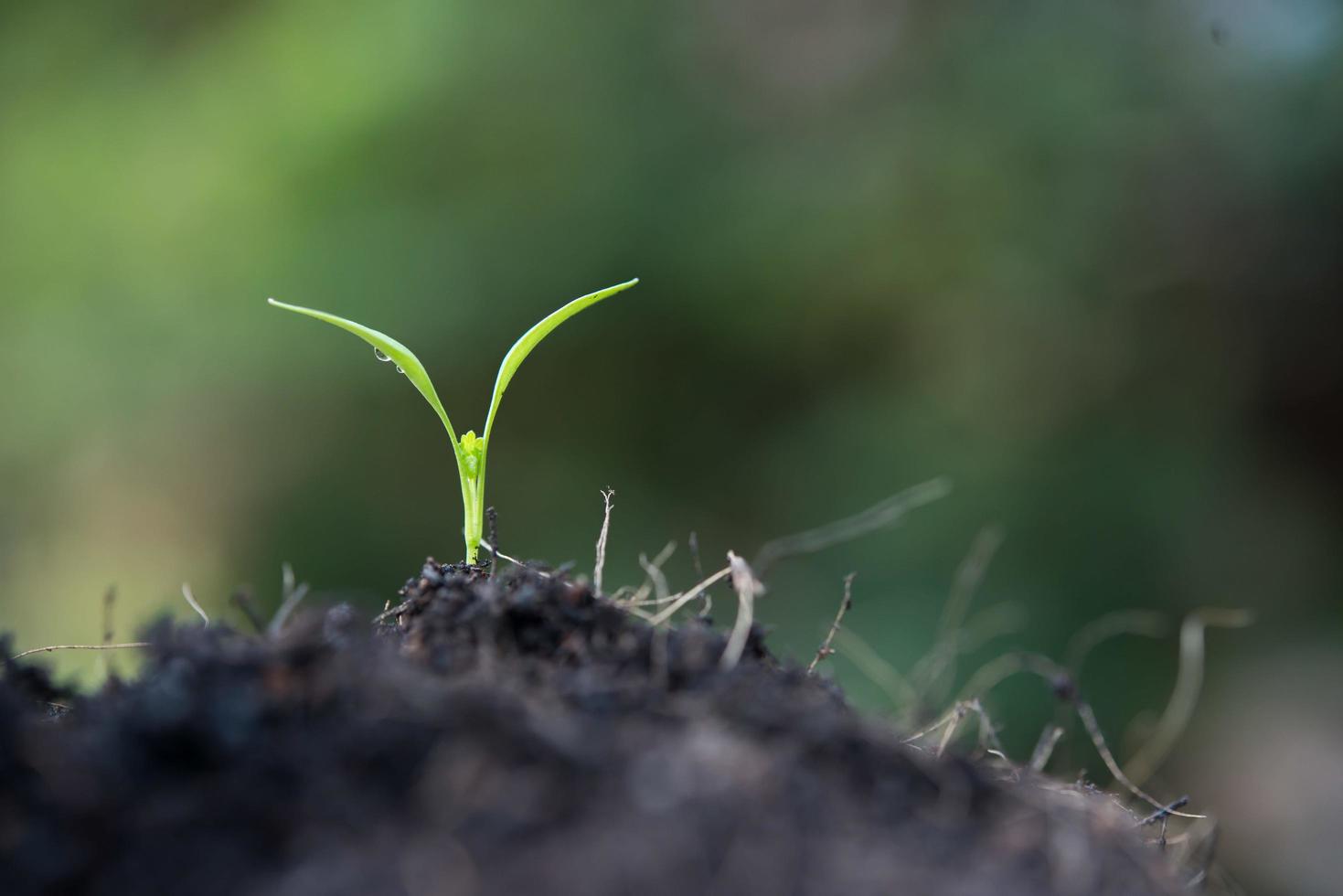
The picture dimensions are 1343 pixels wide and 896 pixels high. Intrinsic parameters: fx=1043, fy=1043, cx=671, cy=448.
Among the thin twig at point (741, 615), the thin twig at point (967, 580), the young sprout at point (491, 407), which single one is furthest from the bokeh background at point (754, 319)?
the thin twig at point (741, 615)

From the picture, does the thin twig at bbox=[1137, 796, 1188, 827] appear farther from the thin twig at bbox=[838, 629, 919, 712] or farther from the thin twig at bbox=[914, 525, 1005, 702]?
the thin twig at bbox=[914, 525, 1005, 702]

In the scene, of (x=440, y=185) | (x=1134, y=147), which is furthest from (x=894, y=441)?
(x=440, y=185)

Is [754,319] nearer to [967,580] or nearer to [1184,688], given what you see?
[967,580]

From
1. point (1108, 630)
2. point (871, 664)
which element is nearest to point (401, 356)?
point (871, 664)

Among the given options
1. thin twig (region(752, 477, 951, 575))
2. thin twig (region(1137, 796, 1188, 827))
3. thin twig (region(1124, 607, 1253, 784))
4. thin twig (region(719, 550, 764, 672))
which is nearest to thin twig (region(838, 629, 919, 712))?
thin twig (region(752, 477, 951, 575))

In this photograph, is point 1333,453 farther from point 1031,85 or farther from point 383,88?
point 383,88

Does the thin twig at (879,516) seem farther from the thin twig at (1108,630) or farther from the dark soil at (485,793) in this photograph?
the dark soil at (485,793)
